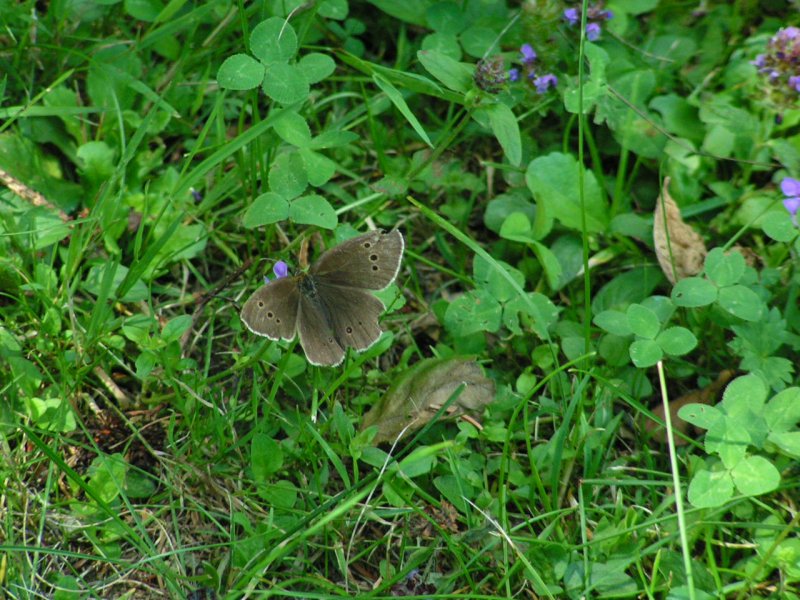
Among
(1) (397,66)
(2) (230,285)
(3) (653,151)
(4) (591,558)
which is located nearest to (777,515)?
(4) (591,558)

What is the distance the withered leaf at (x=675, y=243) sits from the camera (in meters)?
3.71

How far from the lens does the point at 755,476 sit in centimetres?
280

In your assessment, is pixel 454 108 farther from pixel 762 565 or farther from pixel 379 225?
pixel 762 565

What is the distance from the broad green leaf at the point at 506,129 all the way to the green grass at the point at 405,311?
0.02 m

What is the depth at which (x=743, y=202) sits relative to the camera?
3863mm

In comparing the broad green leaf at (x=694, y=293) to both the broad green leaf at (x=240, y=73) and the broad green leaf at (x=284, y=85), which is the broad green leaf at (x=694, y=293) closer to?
the broad green leaf at (x=284, y=85)

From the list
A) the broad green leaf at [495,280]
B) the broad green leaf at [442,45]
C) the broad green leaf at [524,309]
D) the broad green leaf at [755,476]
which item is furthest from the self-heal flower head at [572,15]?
the broad green leaf at [755,476]

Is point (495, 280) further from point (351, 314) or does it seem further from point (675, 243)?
point (675, 243)

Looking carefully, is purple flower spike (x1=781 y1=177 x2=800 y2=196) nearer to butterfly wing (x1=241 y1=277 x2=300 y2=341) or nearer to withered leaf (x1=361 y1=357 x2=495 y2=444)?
withered leaf (x1=361 y1=357 x2=495 y2=444)

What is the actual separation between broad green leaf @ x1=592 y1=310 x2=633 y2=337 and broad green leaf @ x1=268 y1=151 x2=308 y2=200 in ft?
4.09

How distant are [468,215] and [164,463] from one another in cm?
171

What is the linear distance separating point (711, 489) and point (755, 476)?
5.8 inches

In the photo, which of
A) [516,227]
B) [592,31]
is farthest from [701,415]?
[592,31]

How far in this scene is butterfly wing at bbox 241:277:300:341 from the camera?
295 cm
